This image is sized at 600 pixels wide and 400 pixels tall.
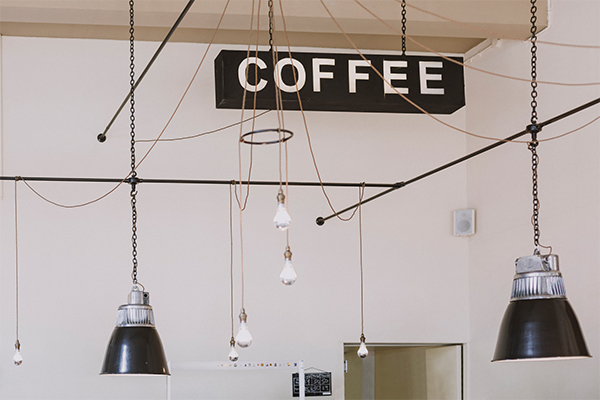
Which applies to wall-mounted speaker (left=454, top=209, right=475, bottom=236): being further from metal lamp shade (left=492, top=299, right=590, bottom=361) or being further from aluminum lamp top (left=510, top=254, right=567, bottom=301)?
metal lamp shade (left=492, top=299, right=590, bottom=361)

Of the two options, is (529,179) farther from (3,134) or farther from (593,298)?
(3,134)

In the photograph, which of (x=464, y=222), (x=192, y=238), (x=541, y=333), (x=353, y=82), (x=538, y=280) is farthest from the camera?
(x=464, y=222)

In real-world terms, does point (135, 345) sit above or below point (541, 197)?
below

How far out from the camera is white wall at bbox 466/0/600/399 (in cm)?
521

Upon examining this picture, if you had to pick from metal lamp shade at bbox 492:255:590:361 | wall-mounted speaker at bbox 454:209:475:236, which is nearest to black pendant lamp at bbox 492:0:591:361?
metal lamp shade at bbox 492:255:590:361

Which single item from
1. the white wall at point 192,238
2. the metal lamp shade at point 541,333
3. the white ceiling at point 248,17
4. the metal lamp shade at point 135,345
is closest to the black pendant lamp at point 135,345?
the metal lamp shade at point 135,345

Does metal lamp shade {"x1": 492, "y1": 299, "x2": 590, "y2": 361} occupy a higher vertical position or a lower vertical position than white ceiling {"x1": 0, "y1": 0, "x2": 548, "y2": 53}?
lower

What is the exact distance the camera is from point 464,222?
670cm

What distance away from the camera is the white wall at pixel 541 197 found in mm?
5209

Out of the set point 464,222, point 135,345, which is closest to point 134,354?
point 135,345

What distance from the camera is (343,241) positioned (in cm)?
662

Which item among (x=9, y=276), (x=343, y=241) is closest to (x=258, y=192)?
(x=343, y=241)

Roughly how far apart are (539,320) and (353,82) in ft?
9.72

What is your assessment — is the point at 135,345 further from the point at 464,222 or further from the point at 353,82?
the point at 464,222
